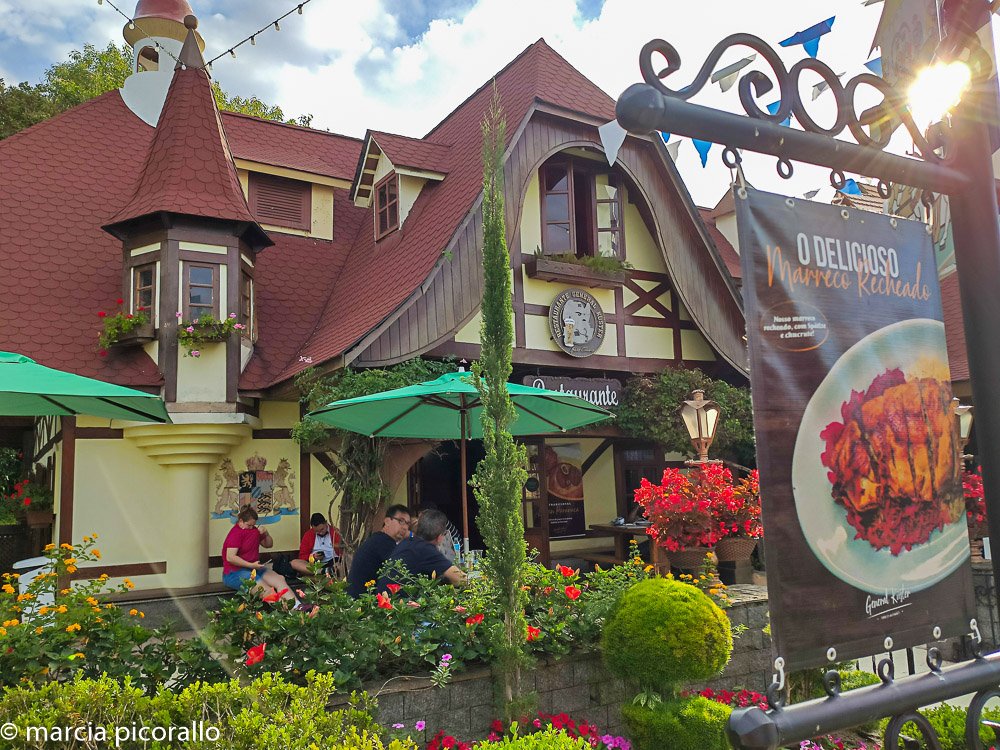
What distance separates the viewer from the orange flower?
4.03 m

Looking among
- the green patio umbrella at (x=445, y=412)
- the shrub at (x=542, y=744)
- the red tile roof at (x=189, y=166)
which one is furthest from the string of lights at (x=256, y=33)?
the shrub at (x=542, y=744)

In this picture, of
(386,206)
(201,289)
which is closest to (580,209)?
(386,206)

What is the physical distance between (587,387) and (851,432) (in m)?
8.89

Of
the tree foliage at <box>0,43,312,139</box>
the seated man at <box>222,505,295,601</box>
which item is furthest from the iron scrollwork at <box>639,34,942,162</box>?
the tree foliage at <box>0,43,312,139</box>

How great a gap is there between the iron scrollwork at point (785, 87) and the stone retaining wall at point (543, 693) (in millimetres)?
3434

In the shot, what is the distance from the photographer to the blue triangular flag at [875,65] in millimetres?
2826

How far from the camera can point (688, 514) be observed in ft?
22.0

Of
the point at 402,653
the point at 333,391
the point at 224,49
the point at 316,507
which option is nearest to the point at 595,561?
the point at 316,507

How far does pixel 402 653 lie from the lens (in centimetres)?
440

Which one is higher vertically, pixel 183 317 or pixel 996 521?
pixel 183 317

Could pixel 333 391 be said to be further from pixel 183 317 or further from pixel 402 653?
pixel 402 653

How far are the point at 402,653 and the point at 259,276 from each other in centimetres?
866

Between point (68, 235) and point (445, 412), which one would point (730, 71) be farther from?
point (68, 235)

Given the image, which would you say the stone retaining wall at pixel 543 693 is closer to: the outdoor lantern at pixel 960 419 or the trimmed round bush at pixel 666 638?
the trimmed round bush at pixel 666 638
